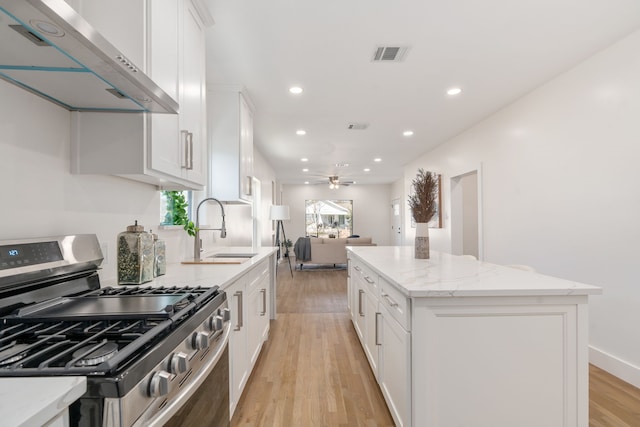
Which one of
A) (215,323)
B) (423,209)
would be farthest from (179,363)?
(423,209)

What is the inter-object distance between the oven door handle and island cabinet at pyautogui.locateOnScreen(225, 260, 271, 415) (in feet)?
1.79

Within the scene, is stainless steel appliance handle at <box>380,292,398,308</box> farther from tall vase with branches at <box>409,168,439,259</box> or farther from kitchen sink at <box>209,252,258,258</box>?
kitchen sink at <box>209,252,258,258</box>

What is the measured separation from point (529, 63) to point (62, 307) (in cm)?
367

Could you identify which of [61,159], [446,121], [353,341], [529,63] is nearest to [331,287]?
[353,341]

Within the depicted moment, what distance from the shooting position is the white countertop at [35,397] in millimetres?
466

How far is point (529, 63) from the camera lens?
2787 mm

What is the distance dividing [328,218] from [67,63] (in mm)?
10577

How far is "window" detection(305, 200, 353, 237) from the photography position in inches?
448

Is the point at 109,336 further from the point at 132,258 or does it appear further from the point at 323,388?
the point at 323,388

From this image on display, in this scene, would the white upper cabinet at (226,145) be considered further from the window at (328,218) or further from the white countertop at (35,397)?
the window at (328,218)

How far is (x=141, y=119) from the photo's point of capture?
53.7 inches

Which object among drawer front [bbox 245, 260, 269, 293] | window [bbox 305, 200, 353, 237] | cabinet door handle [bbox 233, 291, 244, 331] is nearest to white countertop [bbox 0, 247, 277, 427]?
cabinet door handle [bbox 233, 291, 244, 331]

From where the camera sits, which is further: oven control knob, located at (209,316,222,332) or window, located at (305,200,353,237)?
window, located at (305,200,353,237)

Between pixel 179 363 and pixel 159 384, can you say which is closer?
pixel 159 384
